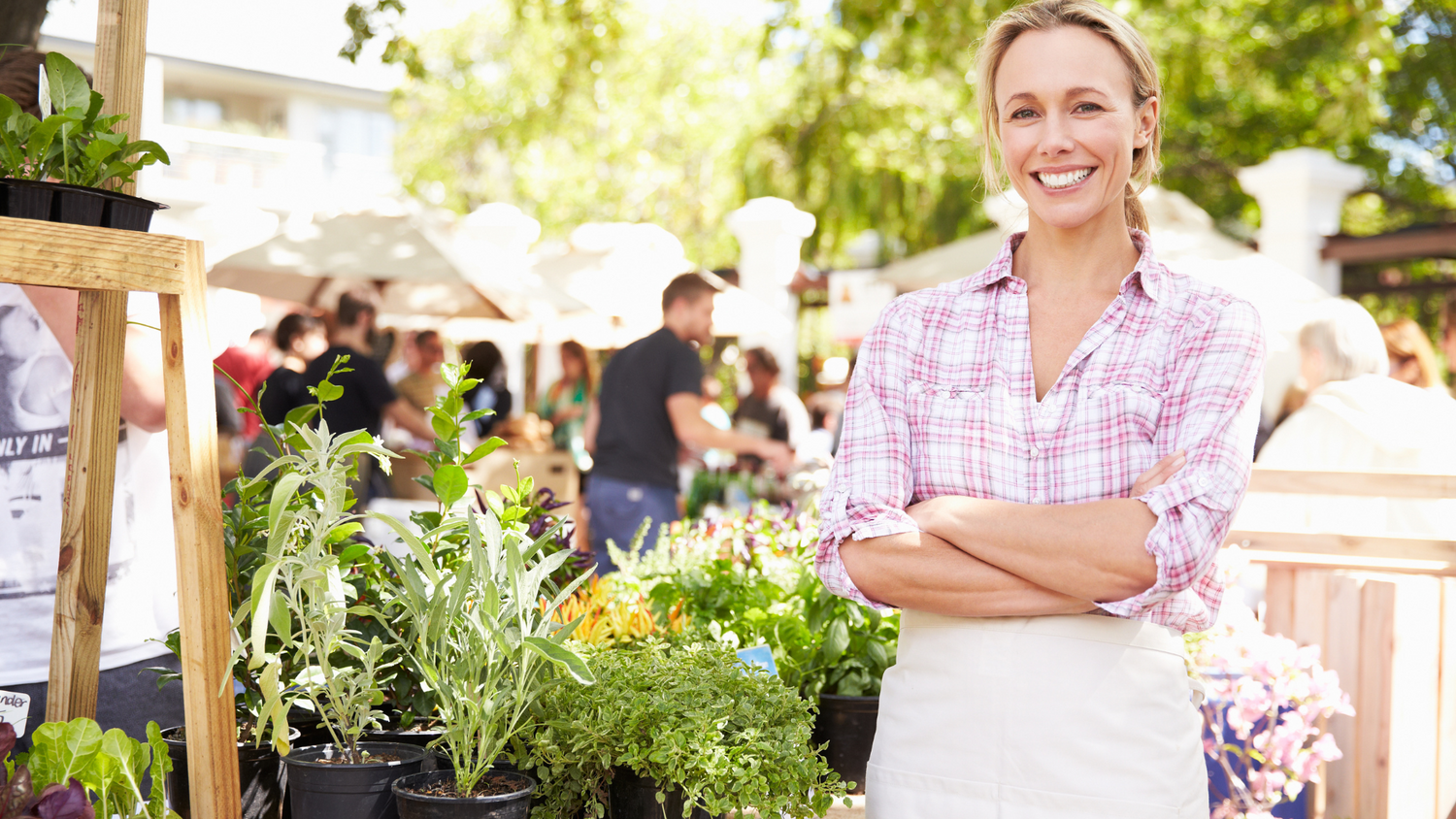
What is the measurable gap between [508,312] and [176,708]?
542 centimetres

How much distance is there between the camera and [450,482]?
152 cm

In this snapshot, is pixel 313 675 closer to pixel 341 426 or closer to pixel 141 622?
pixel 141 622

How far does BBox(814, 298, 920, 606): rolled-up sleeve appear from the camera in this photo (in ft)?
4.97

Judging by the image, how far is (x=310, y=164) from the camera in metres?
25.0

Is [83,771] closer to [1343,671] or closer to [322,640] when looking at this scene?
[322,640]

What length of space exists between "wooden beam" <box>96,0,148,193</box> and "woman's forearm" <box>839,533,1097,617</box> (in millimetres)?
1049

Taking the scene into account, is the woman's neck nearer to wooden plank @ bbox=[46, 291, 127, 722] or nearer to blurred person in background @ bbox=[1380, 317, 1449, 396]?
wooden plank @ bbox=[46, 291, 127, 722]

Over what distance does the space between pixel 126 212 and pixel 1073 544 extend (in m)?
1.17

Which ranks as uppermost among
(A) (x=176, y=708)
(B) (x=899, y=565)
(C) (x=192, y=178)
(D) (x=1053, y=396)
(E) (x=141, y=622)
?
(C) (x=192, y=178)

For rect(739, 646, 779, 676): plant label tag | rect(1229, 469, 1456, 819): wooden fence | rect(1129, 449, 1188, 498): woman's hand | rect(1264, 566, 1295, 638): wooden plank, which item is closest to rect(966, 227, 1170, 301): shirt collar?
rect(1129, 449, 1188, 498): woman's hand

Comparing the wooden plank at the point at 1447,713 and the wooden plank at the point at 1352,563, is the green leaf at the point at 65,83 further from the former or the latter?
the wooden plank at the point at 1447,713

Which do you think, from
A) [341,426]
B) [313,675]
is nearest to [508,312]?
[341,426]

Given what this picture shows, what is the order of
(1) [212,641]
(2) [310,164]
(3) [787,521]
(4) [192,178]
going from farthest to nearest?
1. (2) [310,164]
2. (4) [192,178]
3. (3) [787,521]
4. (1) [212,641]

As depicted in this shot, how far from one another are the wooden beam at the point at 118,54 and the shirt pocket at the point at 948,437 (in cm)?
104
